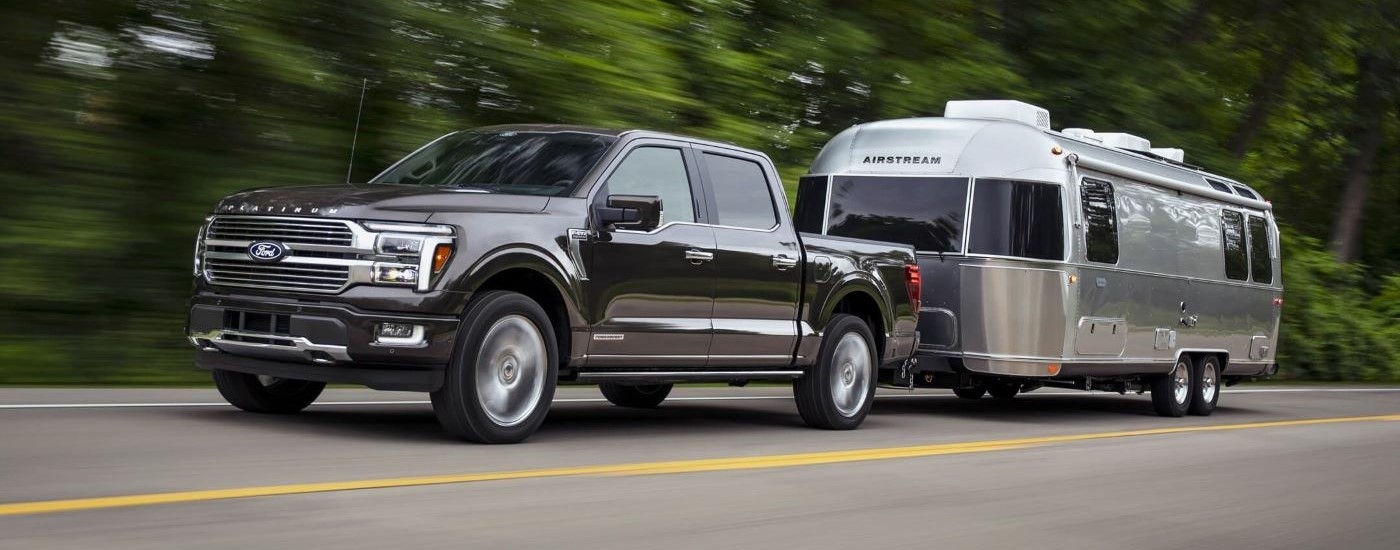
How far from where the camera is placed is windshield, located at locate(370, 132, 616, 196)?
9211mm

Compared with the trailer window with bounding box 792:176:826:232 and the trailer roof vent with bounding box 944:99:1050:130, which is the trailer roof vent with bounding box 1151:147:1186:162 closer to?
the trailer roof vent with bounding box 944:99:1050:130

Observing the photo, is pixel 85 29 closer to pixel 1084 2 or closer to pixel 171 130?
pixel 171 130

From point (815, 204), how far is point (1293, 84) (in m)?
18.0

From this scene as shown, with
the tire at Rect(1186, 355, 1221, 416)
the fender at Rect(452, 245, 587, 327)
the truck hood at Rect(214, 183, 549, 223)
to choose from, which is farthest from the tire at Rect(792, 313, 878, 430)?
the tire at Rect(1186, 355, 1221, 416)

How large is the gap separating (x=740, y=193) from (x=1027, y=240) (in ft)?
→ 12.8

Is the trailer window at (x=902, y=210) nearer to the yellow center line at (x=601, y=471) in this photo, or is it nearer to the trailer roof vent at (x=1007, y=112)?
the trailer roof vent at (x=1007, y=112)

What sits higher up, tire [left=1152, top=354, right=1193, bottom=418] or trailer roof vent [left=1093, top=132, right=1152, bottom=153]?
trailer roof vent [left=1093, top=132, right=1152, bottom=153]

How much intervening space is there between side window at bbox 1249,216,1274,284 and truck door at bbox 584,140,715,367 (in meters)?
9.81

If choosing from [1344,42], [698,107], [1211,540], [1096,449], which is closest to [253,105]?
[698,107]

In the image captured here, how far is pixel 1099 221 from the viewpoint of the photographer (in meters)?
14.3

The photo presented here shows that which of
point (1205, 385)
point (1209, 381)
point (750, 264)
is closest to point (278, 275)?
point (750, 264)

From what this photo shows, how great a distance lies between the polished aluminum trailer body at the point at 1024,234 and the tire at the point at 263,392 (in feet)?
18.9

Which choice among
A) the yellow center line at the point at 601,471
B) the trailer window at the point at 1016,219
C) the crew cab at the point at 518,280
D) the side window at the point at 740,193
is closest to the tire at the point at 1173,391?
the yellow center line at the point at 601,471

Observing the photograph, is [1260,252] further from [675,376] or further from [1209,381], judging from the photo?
[675,376]
